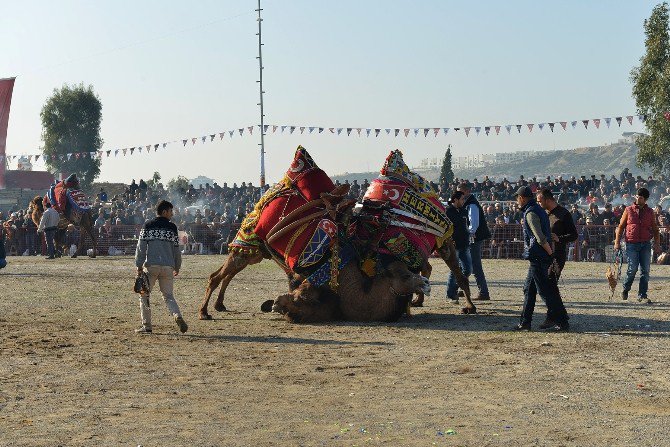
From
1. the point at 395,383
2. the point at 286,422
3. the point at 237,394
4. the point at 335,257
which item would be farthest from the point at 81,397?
the point at 335,257

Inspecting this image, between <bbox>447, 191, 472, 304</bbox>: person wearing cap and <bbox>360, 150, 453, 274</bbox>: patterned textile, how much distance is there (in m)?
1.75

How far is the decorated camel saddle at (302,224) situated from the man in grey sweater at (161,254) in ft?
4.95

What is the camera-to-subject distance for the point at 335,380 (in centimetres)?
926

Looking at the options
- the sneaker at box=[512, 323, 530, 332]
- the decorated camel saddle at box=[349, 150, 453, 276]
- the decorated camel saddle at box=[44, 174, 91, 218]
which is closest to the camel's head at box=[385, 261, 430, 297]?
the decorated camel saddle at box=[349, 150, 453, 276]

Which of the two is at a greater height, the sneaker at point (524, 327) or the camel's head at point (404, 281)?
the camel's head at point (404, 281)

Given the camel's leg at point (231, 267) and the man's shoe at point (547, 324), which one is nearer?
the man's shoe at point (547, 324)

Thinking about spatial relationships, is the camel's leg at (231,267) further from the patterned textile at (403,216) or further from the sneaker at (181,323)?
the sneaker at (181,323)

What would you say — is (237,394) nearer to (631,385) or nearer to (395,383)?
(395,383)

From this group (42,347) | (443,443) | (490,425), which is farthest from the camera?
(42,347)

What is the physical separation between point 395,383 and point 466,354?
71.4 inches

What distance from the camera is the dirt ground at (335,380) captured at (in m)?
7.18

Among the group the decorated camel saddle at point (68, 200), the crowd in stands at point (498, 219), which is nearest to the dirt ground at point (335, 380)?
the crowd in stands at point (498, 219)

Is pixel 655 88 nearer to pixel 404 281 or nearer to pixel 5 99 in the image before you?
pixel 5 99

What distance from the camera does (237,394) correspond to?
8.59 meters
